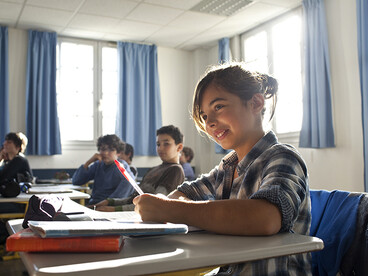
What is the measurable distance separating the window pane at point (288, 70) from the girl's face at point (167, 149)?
2.67 metres

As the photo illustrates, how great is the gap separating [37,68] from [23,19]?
0.73 m

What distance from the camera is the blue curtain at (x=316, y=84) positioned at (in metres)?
4.28

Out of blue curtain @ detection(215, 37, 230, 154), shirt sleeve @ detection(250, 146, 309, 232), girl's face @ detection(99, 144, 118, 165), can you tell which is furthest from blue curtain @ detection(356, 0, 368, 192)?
shirt sleeve @ detection(250, 146, 309, 232)

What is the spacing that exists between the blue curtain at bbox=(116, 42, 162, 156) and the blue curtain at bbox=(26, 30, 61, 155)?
1042 millimetres

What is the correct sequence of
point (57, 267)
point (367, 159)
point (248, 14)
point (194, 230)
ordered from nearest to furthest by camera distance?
point (57, 267) → point (194, 230) → point (367, 159) → point (248, 14)

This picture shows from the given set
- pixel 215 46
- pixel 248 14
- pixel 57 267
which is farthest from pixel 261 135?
pixel 215 46

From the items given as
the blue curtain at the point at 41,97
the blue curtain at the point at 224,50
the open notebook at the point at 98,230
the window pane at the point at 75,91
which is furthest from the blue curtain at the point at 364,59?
the blue curtain at the point at 41,97

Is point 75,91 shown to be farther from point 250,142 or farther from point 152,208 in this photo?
point 152,208

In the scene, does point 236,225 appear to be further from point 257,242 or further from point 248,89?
point 248,89

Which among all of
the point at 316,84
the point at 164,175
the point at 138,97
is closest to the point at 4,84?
the point at 138,97

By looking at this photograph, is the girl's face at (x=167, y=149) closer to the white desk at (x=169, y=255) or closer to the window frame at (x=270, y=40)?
the white desk at (x=169, y=255)

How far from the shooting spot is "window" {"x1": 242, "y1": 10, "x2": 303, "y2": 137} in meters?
4.89

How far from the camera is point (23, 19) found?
5211 millimetres

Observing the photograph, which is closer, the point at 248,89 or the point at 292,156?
the point at 292,156
